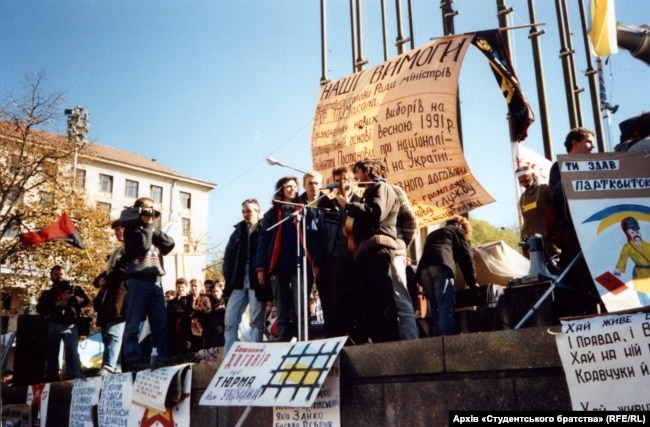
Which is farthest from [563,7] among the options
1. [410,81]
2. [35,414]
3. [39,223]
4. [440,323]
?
[39,223]

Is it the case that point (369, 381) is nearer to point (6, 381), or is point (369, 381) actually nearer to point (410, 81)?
point (410, 81)

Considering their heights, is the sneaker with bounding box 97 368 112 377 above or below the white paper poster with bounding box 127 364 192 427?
above

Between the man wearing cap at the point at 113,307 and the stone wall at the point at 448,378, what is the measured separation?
299 cm

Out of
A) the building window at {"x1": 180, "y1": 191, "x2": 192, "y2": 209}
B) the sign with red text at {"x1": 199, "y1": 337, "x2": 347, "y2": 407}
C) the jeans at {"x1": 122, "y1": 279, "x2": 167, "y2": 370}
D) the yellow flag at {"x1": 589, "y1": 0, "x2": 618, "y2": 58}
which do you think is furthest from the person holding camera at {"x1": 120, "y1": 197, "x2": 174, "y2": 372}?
the building window at {"x1": 180, "y1": 191, "x2": 192, "y2": 209}

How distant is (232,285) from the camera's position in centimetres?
677

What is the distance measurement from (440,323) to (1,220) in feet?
59.0

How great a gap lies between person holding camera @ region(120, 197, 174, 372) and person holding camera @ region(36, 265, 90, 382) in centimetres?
179

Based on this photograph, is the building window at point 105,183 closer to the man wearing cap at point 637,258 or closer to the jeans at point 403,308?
the jeans at point 403,308

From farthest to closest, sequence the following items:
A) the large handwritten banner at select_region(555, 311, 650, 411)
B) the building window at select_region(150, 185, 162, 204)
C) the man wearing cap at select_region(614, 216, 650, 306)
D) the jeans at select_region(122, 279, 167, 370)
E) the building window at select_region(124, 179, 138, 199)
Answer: the building window at select_region(150, 185, 162, 204) → the building window at select_region(124, 179, 138, 199) → the jeans at select_region(122, 279, 167, 370) → the man wearing cap at select_region(614, 216, 650, 306) → the large handwritten banner at select_region(555, 311, 650, 411)

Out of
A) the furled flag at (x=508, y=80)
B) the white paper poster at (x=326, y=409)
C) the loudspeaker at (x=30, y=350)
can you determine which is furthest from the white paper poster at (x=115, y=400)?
the furled flag at (x=508, y=80)

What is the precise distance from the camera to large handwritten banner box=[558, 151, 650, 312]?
3902mm

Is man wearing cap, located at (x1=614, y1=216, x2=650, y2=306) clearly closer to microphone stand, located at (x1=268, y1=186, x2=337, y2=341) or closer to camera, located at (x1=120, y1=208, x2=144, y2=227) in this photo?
microphone stand, located at (x1=268, y1=186, x2=337, y2=341)

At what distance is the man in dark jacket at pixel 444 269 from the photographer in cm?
606

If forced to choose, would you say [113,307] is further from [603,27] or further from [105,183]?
[105,183]
